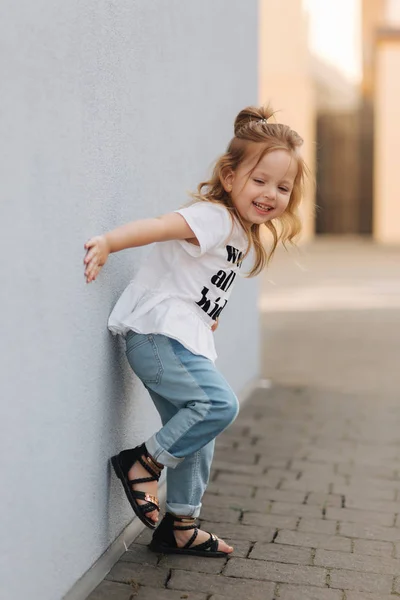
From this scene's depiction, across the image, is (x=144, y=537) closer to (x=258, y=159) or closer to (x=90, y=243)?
(x=90, y=243)

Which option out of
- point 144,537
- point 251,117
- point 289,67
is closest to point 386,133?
point 289,67

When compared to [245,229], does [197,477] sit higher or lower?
lower

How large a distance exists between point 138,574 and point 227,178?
4.40ft

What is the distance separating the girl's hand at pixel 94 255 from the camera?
8.68 feet

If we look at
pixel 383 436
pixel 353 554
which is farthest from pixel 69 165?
pixel 383 436

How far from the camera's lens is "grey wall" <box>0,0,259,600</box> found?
2.20 m

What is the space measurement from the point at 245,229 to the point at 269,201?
5.0 inches

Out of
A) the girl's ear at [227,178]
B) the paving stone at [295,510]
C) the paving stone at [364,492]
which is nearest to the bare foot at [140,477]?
the paving stone at [295,510]

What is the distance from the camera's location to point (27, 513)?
92.0 inches

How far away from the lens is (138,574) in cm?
295

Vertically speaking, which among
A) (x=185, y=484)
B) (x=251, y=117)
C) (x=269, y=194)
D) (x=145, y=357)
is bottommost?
(x=185, y=484)

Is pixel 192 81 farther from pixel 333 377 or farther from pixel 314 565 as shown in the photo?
pixel 333 377

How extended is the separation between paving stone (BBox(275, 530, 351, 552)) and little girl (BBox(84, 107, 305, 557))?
0.32 meters

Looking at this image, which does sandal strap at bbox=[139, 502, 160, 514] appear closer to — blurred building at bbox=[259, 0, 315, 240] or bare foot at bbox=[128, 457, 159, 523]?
bare foot at bbox=[128, 457, 159, 523]
